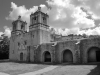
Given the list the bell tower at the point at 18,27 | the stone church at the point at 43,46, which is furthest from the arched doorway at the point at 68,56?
the bell tower at the point at 18,27

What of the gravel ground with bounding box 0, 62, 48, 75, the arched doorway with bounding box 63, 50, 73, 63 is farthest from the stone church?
the gravel ground with bounding box 0, 62, 48, 75

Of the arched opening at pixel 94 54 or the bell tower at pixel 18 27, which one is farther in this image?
the bell tower at pixel 18 27

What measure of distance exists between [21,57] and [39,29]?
9.91 meters

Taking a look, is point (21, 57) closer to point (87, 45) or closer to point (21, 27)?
point (21, 27)

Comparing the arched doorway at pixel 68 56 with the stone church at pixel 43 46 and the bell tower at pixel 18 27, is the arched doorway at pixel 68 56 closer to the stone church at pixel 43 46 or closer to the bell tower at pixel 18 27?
the stone church at pixel 43 46

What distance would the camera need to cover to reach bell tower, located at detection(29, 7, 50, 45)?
2631 cm

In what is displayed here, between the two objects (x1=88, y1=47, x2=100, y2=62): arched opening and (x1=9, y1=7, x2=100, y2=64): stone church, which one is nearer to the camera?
(x1=9, y1=7, x2=100, y2=64): stone church

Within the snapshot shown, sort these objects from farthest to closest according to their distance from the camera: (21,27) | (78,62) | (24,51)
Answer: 1. (21,27)
2. (24,51)
3. (78,62)

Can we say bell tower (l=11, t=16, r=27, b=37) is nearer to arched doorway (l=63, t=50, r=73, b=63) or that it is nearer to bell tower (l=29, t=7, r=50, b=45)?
bell tower (l=29, t=7, r=50, b=45)

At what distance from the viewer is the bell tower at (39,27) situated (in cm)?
2631

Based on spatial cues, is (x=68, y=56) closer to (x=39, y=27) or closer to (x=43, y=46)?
(x=43, y=46)

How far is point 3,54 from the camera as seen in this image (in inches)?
1623

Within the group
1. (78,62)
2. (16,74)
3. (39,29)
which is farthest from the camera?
(39,29)

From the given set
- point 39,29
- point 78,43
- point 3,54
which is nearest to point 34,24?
point 39,29
